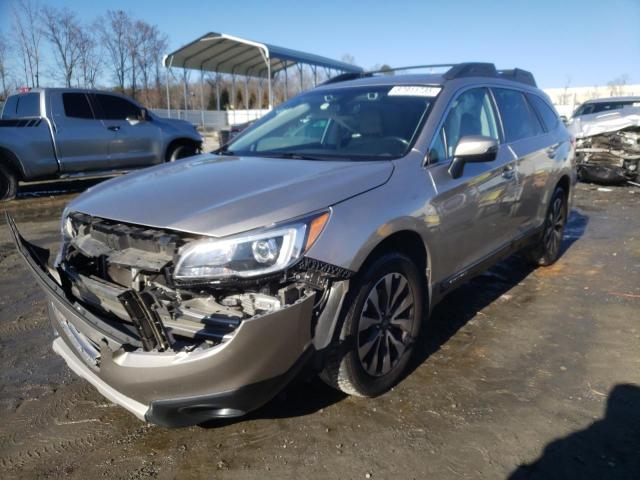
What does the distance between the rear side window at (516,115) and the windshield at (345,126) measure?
965mm

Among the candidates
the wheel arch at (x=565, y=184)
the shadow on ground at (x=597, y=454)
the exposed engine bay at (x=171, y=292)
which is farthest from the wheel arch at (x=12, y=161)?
the shadow on ground at (x=597, y=454)

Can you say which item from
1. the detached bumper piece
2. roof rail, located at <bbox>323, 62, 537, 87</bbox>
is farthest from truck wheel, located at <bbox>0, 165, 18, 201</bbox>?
the detached bumper piece

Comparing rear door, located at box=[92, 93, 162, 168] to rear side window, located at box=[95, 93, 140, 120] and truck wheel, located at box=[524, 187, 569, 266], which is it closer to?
rear side window, located at box=[95, 93, 140, 120]

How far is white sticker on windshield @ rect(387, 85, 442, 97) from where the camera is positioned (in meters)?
3.35

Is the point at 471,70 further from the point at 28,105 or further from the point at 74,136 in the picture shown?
the point at 28,105

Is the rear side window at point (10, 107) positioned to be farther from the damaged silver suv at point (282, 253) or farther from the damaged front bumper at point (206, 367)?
the damaged front bumper at point (206, 367)

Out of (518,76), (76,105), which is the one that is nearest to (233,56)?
(76,105)

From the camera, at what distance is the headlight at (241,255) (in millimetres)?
2102

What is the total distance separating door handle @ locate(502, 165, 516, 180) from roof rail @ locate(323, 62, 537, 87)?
0.74 meters

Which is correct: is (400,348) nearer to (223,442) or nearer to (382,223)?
(382,223)

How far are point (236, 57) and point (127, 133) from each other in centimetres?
1342

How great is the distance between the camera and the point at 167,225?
218 cm

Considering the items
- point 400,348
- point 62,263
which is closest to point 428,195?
point 400,348

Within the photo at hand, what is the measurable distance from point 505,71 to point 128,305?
3.99 meters
